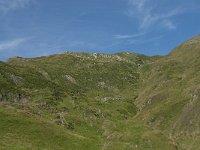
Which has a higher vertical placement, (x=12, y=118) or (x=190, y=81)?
(x=190, y=81)

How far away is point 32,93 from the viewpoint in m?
169

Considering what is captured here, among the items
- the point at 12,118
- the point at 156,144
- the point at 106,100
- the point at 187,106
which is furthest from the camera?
the point at 106,100

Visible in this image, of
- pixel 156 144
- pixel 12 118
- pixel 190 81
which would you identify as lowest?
pixel 156 144

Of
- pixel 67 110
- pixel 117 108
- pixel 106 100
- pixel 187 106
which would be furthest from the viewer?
pixel 106 100

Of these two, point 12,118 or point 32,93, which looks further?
point 32,93

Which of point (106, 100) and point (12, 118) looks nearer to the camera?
point (12, 118)

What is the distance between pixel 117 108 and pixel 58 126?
139ft

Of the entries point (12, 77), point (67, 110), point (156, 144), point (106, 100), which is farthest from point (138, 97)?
point (156, 144)

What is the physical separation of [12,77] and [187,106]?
80.6 meters

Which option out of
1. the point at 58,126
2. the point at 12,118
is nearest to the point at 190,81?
the point at 58,126

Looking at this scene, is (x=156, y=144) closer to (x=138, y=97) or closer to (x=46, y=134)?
(x=46, y=134)

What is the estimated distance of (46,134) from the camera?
118188 millimetres

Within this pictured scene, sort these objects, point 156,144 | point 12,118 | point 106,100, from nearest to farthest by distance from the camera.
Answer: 1. point 156,144
2. point 12,118
3. point 106,100

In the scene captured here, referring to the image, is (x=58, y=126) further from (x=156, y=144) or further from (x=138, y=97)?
(x=138, y=97)
